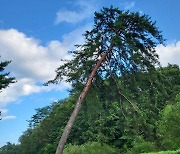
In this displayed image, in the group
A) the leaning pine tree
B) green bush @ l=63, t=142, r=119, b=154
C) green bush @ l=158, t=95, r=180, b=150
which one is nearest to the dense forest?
the leaning pine tree

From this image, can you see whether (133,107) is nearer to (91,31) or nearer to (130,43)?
(130,43)

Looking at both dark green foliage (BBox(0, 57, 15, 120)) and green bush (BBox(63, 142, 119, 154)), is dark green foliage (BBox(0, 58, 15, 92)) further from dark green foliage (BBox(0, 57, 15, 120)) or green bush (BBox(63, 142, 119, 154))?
green bush (BBox(63, 142, 119, 154))

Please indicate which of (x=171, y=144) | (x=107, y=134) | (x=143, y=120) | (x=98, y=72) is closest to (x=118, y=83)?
(x=98, y=72)

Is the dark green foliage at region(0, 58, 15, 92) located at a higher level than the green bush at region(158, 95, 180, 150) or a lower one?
higher

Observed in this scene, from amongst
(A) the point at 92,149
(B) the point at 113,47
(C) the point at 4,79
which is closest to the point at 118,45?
(B) the point at 113,47

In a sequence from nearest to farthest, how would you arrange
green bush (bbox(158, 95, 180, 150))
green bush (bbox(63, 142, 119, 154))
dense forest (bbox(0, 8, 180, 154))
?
1. dense forest (bbox(0, 8, 180, 154))
2. green bush (bbox(158, 95, 180, 150))
3. green bush (bbox(63, 142, 119, 154))

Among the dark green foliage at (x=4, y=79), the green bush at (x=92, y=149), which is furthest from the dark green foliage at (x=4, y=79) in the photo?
the green bush at (x=92, y=149)

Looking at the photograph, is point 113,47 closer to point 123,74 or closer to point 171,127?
point 123,74

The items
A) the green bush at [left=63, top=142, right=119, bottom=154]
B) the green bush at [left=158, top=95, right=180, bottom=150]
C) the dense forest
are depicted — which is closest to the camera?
the dense forest

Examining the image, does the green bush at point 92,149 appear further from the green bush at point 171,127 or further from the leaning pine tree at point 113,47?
the leaning pine tree at point 113,47

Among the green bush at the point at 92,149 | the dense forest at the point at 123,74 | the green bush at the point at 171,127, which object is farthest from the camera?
the green bush at the point at 92,149

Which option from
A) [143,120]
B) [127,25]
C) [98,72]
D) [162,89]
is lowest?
[143,120]

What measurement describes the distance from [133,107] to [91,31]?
496 centimetres

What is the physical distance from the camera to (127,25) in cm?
1981
